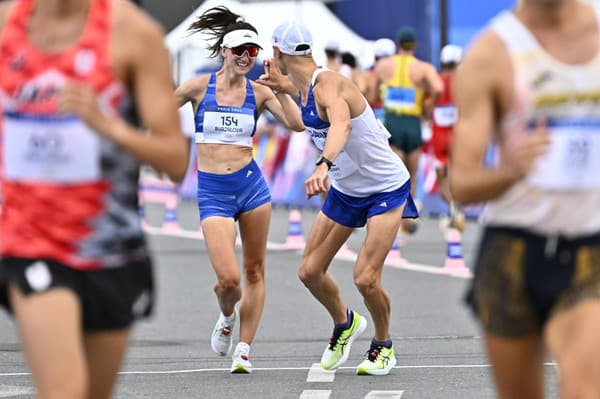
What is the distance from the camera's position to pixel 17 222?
536 centimetres

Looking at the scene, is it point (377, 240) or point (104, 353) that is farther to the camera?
point (377, 240)

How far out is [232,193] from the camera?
10.6 meters

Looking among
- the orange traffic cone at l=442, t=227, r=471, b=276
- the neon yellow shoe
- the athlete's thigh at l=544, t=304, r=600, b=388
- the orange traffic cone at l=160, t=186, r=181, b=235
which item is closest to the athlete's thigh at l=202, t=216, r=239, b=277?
the neon yellow shoe

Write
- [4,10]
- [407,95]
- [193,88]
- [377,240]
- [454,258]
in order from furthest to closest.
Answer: [407,95] < [454,258] < [193,88] < [377,240] < [4,10]

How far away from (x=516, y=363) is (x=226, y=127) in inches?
223

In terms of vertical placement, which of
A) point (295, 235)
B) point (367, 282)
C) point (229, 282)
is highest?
point (367, 282)

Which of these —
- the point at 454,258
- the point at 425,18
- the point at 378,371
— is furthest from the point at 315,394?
the point at 425,18

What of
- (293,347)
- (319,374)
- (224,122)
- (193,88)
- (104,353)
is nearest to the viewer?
(104,353)

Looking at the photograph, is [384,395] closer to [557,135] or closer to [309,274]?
[309,274]

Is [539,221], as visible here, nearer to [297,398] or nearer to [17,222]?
[17,222]

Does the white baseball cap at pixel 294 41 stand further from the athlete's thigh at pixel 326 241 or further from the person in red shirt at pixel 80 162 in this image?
the person in red shirt at pixel 80 162

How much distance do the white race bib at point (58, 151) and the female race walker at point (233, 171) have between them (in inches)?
203

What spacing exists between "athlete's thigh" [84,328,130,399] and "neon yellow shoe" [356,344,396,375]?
4.82m

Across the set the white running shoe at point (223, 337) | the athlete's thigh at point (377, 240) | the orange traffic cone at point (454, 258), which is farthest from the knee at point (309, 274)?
the orange traffic cone at point (454, 258)
